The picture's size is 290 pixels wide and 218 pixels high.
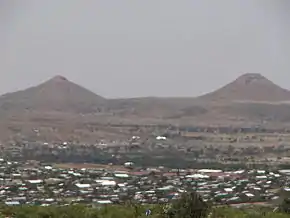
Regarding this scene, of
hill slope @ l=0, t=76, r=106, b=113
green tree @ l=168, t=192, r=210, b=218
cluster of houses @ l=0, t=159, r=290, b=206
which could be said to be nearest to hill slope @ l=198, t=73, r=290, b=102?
hill slope @ l=0, t=76, r=106, b=113

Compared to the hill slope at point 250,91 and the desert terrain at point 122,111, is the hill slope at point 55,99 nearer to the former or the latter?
the desert terrain at point 122,111

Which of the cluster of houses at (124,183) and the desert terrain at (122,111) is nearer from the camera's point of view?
the cluster of houses at (124,183)

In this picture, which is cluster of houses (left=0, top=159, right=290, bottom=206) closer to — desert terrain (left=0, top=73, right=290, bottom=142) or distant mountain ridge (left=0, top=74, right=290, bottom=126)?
desert terrain (left=0, top=73, right=290, bottom=142)

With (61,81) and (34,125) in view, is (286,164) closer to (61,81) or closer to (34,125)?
(34,125)

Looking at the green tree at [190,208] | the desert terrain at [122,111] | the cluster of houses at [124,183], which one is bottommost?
the cluster of houses at [124,183]

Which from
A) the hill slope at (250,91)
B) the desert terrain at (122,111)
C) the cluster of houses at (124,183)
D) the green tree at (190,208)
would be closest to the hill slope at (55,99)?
the desert terrain at (122,111)

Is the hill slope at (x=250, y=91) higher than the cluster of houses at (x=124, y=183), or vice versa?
the hill slope at (x=250, y=91)

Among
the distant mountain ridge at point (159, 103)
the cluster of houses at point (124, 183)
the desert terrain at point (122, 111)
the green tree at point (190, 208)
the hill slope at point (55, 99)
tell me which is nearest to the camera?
the green tree at point (190, 208)
